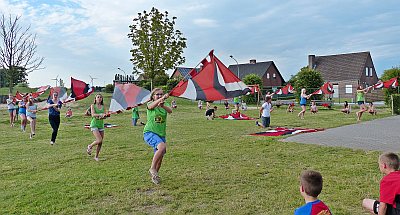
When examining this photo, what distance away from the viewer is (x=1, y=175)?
25.0 ft

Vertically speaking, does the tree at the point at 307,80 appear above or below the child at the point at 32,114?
above

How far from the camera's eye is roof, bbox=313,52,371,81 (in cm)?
5931

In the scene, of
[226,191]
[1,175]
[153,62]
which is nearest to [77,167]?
[1,175]

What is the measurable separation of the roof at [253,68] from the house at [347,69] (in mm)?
8089

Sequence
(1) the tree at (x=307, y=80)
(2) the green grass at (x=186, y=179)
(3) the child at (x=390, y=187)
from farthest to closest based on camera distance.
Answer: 1. (1) the tree at (x=307, y=80)
2. (2) the green grass at (x=186, y=179)
3. (3) the child at (x=390, y=187)

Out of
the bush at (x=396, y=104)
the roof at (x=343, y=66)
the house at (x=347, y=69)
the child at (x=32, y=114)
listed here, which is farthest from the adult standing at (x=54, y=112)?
the roof at (x=343, y=66)

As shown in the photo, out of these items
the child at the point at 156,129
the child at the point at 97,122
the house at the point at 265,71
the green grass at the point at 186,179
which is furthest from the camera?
the house at the point at 265,71

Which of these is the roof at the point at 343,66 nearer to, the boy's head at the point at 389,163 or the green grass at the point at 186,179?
the green grass at the point at 186,179

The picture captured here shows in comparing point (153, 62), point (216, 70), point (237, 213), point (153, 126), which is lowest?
point (237, 213)

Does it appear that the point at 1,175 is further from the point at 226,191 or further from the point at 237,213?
the point at 237,213

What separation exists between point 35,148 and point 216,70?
7.15m

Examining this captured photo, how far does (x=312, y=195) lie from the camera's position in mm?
3213

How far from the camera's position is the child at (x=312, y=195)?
308cm

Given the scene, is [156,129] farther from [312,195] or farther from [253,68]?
[253,68]
